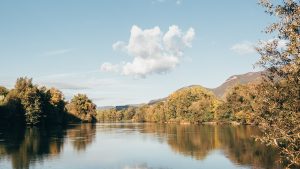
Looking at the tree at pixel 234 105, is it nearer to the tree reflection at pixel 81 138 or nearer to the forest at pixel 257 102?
the forest at pixel 257 102

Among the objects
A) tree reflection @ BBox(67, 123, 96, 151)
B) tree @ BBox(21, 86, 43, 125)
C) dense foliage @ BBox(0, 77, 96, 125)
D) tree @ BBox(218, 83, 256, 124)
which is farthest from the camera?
tree @ BBox(218, 83, 256, 124)

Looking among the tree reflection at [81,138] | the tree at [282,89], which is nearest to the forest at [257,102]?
the tree at [282,89]

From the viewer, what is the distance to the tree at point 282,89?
1909cm

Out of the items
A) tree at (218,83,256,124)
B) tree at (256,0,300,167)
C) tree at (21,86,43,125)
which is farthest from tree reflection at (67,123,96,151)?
tree at (218,83,256,124)

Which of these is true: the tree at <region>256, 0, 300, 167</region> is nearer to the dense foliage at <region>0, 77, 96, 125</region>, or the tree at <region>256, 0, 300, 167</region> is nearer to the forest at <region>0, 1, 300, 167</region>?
the forest at <region>0, 1, 300, 167</region>

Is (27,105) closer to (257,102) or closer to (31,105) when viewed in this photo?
(31,105)

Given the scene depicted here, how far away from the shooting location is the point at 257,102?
23500 millimetres

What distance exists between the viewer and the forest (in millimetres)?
19344

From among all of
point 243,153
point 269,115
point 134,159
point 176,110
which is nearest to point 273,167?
point 243,153

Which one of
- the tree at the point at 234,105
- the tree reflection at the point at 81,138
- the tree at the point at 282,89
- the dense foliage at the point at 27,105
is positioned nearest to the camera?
the tree at the point at 282,89

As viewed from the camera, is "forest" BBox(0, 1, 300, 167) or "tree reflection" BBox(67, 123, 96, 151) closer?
"forest" BBox(0, 1, 300, 167)

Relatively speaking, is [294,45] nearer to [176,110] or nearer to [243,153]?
[243,153]

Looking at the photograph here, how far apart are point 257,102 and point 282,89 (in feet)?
10.8

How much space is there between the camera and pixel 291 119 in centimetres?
1961
